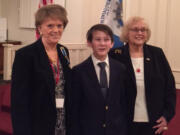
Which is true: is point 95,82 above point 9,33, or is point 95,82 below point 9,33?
below

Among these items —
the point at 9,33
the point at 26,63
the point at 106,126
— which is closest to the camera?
the point at 26,63

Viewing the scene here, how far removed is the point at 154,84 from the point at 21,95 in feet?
3.03

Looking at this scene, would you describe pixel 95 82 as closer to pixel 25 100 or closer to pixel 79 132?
pixel 79 132

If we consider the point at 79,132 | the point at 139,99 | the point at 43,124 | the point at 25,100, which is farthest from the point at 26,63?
the point at 139,99

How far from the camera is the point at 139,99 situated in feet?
6.57

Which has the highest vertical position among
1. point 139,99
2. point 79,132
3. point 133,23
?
point 133,23

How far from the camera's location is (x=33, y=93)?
5.44 feet

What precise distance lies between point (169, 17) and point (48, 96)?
3230mm

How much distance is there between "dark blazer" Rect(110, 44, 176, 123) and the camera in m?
1.98

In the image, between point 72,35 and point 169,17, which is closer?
point 169,17

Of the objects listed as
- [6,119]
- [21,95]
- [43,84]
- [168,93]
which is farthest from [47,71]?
[6,119]

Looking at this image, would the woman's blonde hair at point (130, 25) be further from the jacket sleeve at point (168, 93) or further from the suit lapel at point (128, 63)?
the jacket sleeve at point (168, 93)

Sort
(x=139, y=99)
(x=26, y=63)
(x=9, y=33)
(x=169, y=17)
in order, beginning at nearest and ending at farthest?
1. (x=26, y=63)
2. (x=139, y=99)
3. (x=169, y=17)
4. (x=9, y=33)

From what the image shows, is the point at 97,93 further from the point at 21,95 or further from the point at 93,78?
the point at 21,95
